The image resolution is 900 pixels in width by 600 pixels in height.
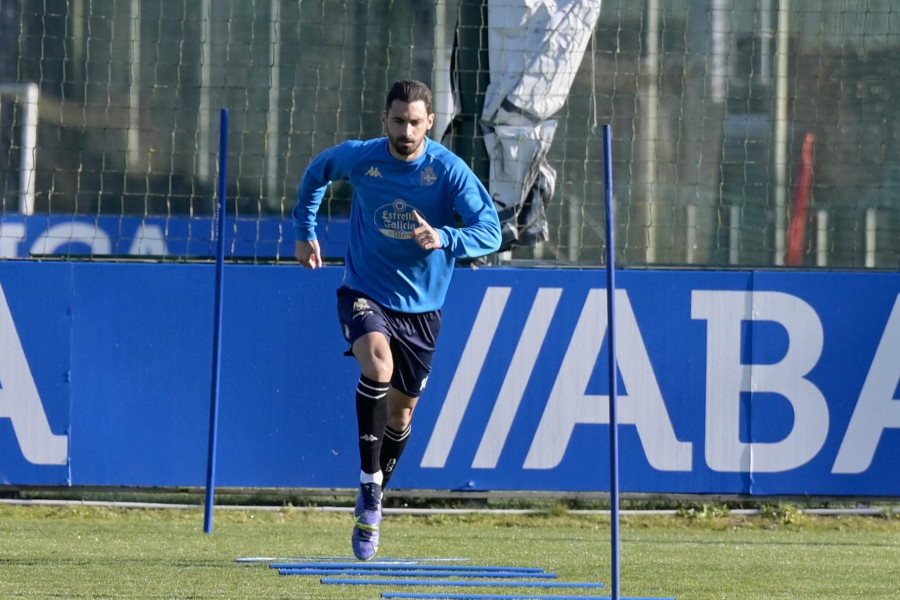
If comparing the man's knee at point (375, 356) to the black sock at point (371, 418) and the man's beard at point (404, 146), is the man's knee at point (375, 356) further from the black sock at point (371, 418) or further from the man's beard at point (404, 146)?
the man's beard at point (404, 146)

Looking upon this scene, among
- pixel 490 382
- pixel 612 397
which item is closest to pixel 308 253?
pixel 612 397

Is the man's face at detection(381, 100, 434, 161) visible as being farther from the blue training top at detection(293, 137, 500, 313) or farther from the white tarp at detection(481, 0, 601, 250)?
the white tarp at detection(481, 0, 601, 250)

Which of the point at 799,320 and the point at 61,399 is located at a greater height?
the point at 799,320

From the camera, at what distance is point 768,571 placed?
22.7 feet

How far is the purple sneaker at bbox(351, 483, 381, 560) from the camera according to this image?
19.8 ft

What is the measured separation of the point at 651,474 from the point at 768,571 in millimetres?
2140

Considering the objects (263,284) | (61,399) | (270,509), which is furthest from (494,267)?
(61,399)

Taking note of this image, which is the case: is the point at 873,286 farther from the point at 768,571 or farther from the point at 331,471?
the point at 331,471

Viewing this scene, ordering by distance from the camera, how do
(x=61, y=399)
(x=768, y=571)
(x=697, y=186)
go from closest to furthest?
(x=768, y=571)
(x=61, y=399)
(x=697, y=186)

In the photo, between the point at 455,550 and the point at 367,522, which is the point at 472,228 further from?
the point at 455,550

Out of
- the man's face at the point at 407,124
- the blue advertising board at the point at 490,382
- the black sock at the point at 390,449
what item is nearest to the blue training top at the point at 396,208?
the man's face at the point at 407,124

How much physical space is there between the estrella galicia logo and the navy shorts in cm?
32

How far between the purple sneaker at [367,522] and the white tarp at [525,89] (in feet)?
10.9

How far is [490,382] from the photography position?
29.5 feet
